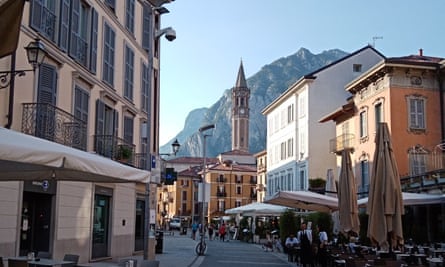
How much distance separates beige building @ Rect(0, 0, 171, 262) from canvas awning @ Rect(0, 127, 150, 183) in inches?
221

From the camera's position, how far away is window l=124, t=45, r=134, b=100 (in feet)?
85.5

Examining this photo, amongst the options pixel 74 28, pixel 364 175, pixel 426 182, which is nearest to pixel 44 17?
pixel 74 28

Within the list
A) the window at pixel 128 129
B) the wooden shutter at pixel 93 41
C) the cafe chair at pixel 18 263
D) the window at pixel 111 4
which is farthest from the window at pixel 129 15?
the cafe chair at pixel 18 263

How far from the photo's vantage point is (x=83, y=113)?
2055 centimetres

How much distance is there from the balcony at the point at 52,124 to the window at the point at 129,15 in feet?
27.6

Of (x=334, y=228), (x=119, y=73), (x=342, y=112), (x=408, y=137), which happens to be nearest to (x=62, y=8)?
(x=119, y=73)

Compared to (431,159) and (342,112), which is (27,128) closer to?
(431,159)

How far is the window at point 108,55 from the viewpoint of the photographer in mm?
22922

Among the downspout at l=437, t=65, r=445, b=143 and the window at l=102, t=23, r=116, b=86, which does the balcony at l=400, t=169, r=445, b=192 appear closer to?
the downspout at l=437, t=65, r=445, b=143

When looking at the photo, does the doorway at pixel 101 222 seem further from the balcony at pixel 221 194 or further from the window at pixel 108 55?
the balcony at pixel 221 194

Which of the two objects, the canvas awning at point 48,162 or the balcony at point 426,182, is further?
the balcony at point 426,182

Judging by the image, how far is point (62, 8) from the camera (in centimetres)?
1841

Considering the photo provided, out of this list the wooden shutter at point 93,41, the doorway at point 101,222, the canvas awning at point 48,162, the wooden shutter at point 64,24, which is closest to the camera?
the canvas awning at point 48,162

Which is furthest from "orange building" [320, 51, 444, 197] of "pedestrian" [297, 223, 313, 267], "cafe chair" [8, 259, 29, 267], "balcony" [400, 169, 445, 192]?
"cafe chair" [8, 259, 29, 267]
